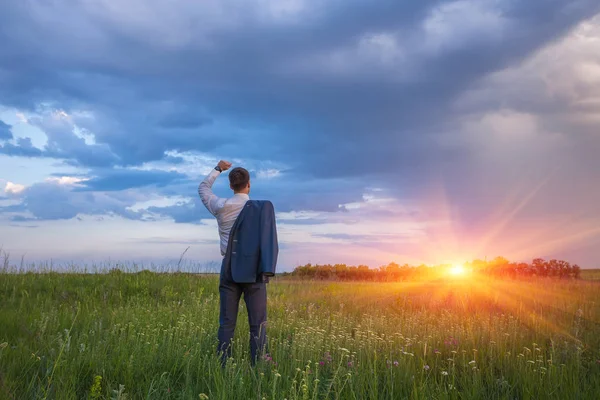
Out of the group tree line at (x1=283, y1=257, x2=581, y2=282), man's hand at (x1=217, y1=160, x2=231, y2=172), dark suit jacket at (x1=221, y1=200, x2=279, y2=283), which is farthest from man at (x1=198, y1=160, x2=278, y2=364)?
tree line at (x1=283, y1=257, x2=581, y2=282)

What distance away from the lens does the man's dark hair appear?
7.45m

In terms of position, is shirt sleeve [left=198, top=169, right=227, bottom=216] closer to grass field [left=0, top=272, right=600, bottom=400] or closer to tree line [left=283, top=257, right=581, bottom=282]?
grass field [left=0, top=272, right=600, bottom=400]

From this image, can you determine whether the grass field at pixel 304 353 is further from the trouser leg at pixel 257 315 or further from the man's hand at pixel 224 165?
the man's hand at pixel 224 165

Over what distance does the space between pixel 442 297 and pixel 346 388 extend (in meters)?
9.75

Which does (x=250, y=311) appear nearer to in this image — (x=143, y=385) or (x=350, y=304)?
(x=143, y=385)

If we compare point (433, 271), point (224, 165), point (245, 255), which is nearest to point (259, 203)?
point (245, 255)

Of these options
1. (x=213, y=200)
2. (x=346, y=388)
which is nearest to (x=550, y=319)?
(x=346, y=388)

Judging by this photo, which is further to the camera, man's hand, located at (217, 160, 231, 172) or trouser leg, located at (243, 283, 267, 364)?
man's hand, located at (217, 160, 231, 172)

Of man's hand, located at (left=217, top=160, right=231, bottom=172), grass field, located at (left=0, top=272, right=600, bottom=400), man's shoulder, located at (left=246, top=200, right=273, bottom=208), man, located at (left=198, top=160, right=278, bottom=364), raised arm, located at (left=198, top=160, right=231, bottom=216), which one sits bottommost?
grass field, located at (left=0, top=272, right=600, bottom=400)

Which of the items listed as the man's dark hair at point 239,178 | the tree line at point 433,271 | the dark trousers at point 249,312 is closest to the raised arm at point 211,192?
the man's dark hair at point 239,178

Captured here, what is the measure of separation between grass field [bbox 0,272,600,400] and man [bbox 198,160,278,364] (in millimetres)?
503

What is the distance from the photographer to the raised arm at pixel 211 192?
7.54 meters

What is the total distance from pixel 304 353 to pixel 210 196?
270 centimetres

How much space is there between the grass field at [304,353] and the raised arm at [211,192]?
197cm
